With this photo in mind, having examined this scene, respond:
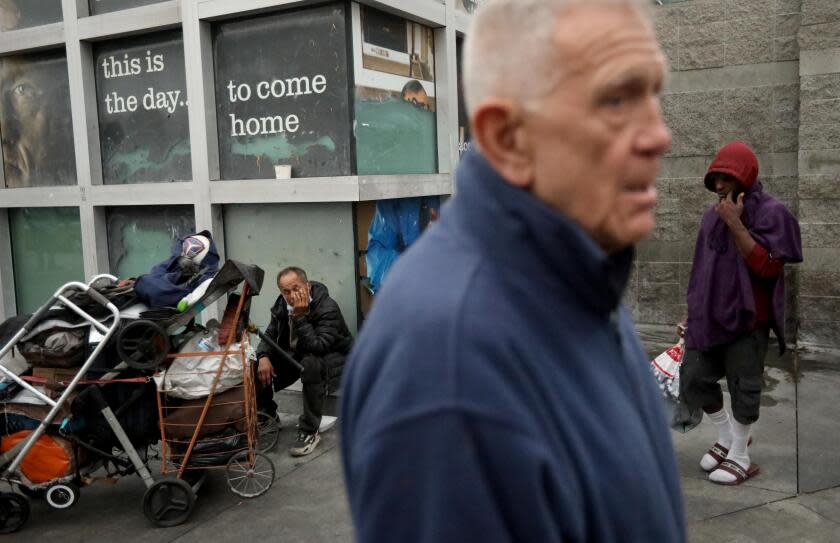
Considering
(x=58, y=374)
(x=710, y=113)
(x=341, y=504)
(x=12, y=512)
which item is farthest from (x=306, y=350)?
(x=710, y=113)

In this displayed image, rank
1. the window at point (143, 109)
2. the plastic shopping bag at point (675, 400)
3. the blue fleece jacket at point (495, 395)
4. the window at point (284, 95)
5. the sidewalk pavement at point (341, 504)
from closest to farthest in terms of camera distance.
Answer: the blue fleece jacket at point (495, 395) → the sidewalk pavement at point (341, 504) → the plastic shopping bag at point (675, 400) → the window at point (284, 95) → the window at point (143, 109)

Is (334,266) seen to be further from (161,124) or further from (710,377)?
(710,377)

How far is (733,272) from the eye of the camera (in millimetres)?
4531

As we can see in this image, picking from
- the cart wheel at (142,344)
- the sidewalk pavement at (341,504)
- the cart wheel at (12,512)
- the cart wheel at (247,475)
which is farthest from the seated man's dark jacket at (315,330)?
the cart wheel at (12,512)

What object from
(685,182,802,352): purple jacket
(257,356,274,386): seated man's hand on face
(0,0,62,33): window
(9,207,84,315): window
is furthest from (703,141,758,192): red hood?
(0,0,62,33): window

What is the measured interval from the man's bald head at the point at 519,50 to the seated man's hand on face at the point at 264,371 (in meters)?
4.46

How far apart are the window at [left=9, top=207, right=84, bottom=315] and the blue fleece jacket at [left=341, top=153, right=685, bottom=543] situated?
764 cm

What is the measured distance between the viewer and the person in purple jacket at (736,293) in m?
4.46

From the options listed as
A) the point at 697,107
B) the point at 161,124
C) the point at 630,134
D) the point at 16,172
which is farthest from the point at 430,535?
the point at 16,172

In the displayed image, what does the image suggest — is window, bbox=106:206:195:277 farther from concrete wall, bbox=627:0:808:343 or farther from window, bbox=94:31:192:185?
concrete wall, bbox=627:0:808:343

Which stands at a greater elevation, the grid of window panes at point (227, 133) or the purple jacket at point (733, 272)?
the grid of window panes at point (227, 133)

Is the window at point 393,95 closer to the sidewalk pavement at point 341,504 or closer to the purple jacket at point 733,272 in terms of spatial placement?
the sidewalk pavement at point 341,504

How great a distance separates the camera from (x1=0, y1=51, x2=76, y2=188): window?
796 cm

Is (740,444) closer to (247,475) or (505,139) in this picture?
(247,475)
